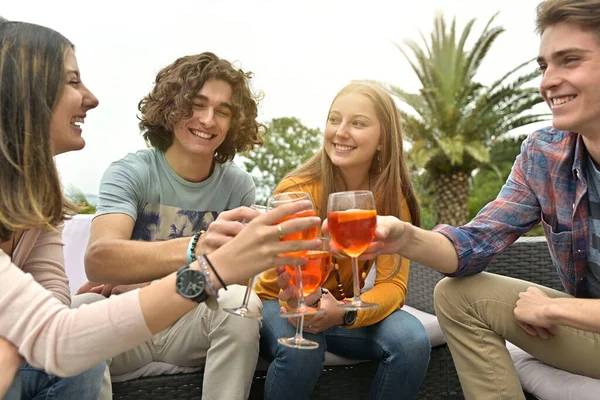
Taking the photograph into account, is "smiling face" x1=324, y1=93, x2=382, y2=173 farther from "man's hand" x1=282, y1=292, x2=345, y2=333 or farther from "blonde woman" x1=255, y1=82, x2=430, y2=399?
"man's hand" x1=282, y1=292, x2=345, y2=333

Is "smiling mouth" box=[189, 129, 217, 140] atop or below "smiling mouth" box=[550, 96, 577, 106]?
below

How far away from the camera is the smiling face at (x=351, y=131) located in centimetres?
291

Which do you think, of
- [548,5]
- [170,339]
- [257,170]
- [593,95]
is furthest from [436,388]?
[257,170]

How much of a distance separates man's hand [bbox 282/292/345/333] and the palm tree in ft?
35.4

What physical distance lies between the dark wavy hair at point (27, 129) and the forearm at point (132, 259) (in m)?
0.51

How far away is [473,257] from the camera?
2.46m

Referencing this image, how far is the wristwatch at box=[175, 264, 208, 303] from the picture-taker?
1.54 m

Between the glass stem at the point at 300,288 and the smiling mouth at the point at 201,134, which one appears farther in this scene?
the smiling mouth at the point at 201,134

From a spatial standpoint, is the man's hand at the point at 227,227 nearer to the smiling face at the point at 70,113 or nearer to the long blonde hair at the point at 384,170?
the smiling face at the point at 70,113

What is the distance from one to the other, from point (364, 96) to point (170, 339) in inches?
55.6

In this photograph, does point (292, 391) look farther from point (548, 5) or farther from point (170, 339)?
point (548, 5)

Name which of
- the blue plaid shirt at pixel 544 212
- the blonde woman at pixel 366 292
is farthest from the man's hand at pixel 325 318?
the blue plaid shirt at pixel 544 212

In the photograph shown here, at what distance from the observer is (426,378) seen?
295 cm

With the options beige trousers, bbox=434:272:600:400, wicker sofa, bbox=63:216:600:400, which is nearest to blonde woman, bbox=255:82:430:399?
wicker sofa, bbox=63:216:600:400
